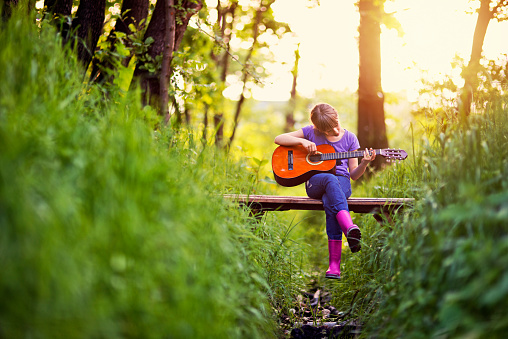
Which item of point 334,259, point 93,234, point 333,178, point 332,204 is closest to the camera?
point 93,234

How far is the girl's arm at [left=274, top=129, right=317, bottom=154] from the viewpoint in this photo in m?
4.04

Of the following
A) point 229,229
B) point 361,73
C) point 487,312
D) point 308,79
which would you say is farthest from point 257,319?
point 308,79

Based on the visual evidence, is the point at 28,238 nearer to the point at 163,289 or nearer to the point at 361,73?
the point at 163,289

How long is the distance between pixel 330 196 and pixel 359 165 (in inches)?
24.6

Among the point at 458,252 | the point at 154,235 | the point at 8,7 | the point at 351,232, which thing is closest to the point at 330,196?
the point at 351,232

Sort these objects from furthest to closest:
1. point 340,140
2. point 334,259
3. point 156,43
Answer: point 156,43
point 340,140
point 334,259

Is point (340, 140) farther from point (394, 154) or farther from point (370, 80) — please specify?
point (370, 80)

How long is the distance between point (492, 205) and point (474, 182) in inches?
11.6

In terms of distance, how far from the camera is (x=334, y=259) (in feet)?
11.3

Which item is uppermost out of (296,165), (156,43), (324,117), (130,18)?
(130,18)

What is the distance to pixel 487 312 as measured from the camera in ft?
4.85

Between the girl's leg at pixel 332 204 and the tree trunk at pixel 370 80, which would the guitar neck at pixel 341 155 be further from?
the tree trunk at pixel 370 80

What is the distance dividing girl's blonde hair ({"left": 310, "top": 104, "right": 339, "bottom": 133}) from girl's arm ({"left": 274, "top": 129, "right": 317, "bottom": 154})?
0.21 metres

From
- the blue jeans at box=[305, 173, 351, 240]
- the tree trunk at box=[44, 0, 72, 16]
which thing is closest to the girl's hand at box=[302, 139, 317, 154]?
the blue jeans at box=[305, 173, 351, 240]
